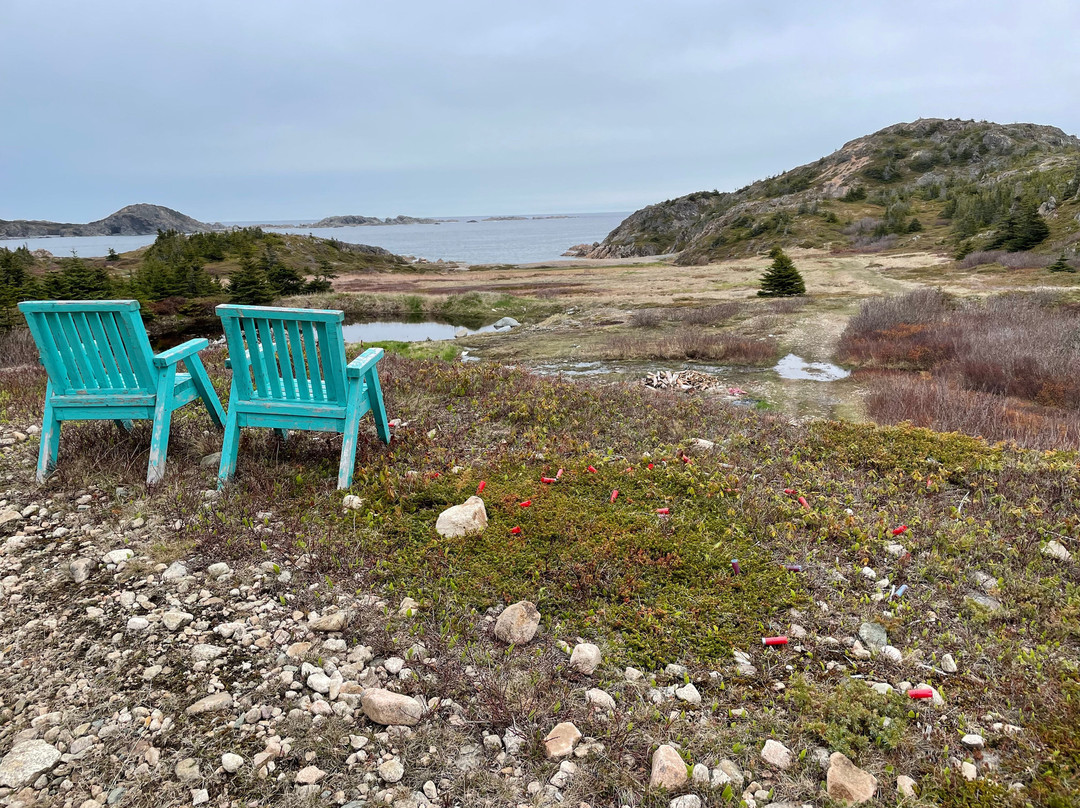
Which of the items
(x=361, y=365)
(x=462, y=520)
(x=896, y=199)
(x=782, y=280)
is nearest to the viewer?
(x=462, y=520)

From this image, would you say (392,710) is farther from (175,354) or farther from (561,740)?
(175,354)

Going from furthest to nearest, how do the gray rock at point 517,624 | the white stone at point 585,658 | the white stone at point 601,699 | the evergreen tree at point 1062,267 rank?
the evergreen tree at point 1062,267 → the gray rock at point 517,624 → the white stone at point 585,658 → the white stone at point 601,699

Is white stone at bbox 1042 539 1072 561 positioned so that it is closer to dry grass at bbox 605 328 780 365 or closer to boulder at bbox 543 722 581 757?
boulder at bbox 543 722 581 757

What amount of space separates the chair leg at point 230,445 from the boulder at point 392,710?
122 inches

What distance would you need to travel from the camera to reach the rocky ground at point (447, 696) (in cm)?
262

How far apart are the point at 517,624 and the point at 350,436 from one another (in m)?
2.53

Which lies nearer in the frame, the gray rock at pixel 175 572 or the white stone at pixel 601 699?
the white stone at pixel 601 699

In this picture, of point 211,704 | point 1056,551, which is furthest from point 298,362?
point 1056,551

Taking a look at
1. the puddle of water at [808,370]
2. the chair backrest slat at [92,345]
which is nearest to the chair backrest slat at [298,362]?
the chair backrest slat at [92,345]

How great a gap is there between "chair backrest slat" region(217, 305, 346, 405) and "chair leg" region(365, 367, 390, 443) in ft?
1.57

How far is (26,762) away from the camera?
2.62 m

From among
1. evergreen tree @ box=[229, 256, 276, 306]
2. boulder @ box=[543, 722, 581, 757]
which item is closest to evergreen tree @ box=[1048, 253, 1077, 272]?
boulder @ box=[543, 722, 581, 757]

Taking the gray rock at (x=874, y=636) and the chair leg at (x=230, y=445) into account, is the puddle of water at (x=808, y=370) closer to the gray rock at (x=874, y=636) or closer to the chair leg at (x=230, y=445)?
the gray rock at (x=874, y=636)

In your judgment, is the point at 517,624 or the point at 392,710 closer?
the point at 392,710
